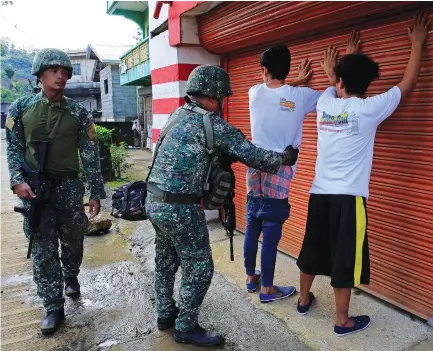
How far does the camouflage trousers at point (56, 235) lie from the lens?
2693 millimetres

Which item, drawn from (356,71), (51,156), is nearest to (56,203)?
(51,156)

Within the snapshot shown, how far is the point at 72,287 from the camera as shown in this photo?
316 cm

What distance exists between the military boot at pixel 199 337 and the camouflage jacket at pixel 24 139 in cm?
136

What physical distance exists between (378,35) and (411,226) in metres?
1.39

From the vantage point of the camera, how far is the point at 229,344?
240 centimetres

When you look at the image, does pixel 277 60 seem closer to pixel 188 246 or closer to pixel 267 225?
pixel 267 225

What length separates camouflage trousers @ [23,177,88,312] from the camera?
2.69 metres

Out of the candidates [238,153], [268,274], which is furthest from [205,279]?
[238,153]

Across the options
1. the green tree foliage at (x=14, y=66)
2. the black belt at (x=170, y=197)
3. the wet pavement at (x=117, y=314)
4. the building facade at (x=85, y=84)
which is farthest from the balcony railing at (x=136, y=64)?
the green tree foliage at (x=14, y=66)

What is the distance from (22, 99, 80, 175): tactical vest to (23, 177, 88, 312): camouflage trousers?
14 centimetres

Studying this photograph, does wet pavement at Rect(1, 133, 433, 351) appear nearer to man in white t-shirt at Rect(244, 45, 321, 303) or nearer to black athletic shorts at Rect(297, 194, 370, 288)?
man in white t-shirt at Rect(244, 45, 321, 303)

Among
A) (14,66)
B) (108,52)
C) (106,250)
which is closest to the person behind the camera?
(106,250)

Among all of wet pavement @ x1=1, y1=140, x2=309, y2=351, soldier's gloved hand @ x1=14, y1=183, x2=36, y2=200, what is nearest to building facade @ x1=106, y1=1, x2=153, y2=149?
wet pavement @ x1=1, y1=140, x2=309, y2=351

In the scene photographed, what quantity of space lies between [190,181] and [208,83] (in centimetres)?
64
